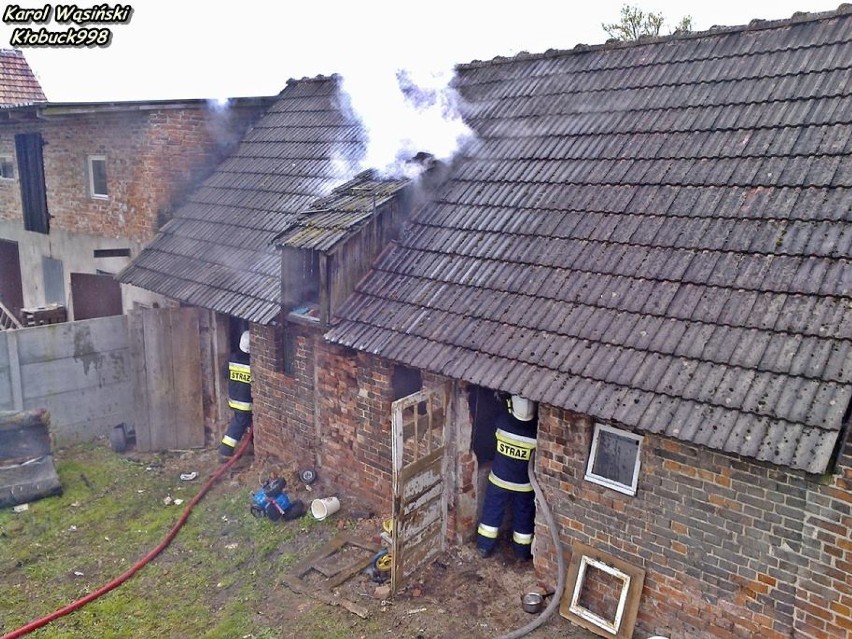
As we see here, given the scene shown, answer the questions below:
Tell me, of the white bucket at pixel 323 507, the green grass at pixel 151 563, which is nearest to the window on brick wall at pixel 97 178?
the green grass at pixel 151 563

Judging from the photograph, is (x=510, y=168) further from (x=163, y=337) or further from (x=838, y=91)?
(x=163, y=337)

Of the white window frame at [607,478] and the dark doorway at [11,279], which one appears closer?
the white window frame at [607,478]

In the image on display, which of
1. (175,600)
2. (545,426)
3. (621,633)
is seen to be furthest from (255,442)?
(621,633)

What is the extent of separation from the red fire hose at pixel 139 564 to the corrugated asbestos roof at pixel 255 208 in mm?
2311

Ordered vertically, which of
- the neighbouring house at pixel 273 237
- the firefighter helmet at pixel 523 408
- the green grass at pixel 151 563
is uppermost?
the neighbouring house at pixel 273 237

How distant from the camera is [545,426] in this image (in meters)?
6.39

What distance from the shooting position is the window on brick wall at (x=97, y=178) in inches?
504

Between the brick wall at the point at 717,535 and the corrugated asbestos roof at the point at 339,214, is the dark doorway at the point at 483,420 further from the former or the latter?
the corrugated asbestos roof at the point at 339,214

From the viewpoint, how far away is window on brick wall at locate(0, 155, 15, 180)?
49.3 feet

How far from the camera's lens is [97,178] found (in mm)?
12938

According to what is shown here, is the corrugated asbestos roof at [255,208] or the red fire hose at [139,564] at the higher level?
the corrugated asbestos roof at [255,208]

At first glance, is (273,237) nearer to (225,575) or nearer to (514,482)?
(225,575)

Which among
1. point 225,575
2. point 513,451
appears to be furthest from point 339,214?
point 225,575

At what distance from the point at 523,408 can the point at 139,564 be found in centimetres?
469
